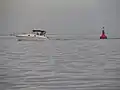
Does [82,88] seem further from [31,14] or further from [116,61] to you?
[31,14]

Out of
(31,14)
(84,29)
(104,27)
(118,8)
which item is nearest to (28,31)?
(31,14)

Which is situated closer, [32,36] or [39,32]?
[32,36]

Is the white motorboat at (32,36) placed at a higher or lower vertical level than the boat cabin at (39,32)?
lower

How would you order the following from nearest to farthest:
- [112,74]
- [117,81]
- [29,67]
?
[117,81], [112,74], [29,67]

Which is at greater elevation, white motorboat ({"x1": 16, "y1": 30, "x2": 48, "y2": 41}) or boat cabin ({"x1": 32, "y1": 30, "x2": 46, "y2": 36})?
boat cabin ({"x1": 32, "y1": 30, "x2": 46, "y2": 36})

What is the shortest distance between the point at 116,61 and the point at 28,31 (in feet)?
11.2

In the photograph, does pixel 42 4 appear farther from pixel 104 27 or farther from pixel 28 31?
pixel 104 27

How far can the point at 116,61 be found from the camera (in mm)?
2287

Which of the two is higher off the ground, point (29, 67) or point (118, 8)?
point (118, 8)

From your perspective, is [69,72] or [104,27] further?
[104,27]

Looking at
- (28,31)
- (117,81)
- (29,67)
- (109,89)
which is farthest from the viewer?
(28,31)

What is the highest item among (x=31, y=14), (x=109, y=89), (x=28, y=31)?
(x=31, y=14)

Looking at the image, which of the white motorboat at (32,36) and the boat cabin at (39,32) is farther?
the boat cabin at (39,32)

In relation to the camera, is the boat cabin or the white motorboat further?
the boat cabin
